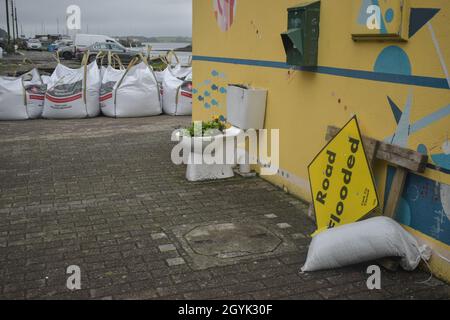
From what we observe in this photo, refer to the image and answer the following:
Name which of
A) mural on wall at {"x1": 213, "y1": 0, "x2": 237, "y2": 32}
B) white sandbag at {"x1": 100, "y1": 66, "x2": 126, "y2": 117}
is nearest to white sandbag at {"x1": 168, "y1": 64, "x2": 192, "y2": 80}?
white sandbag at {"x1": 100, "y1": 66, "x2": 126, "y2": 117}

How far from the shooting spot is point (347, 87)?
499 cm

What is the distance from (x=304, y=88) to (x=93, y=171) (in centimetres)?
348

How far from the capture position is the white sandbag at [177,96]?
12664 millimetres

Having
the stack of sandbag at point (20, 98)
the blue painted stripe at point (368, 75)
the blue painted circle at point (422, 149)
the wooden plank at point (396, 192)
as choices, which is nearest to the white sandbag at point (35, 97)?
the stack of sandbag at point (20, 98)

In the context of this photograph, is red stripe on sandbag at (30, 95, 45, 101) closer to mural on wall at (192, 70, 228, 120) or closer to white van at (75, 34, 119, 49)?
mural on wall at (192, 70, 228, 120)

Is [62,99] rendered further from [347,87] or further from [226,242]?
[347,87]

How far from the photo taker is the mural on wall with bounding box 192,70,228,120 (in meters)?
7.80

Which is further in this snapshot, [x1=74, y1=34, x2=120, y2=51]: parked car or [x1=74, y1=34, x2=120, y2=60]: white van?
[x1=74, y1=34, x2=120, y2=51]: parked car

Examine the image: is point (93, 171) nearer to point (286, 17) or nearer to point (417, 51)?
point (286, 17)

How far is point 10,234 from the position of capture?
16.1 ft

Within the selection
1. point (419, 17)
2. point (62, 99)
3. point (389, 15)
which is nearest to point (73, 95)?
point (62, 99)

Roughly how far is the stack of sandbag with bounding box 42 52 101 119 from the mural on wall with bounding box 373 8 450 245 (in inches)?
354
